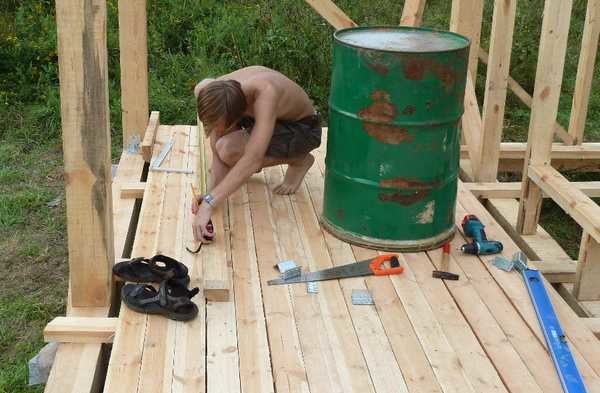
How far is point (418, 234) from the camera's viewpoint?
411 cm

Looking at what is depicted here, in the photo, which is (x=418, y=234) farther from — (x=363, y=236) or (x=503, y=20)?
(x=503, y=20)

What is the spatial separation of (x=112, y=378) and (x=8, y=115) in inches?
178

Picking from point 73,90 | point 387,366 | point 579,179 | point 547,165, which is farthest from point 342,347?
point 579,179

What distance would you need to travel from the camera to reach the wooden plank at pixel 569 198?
393 centimetres

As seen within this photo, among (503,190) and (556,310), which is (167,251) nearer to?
(556,310)

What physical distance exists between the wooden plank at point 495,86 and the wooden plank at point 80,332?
9.05 ft

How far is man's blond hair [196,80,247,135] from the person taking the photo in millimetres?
3861

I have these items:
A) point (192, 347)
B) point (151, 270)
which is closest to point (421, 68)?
point (151, 270)

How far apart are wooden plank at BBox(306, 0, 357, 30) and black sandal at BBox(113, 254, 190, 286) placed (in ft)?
7.58

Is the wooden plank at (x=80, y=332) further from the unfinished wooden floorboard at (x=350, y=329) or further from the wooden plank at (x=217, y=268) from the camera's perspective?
the unfinished wooden floorboard at (x=350, y=329)

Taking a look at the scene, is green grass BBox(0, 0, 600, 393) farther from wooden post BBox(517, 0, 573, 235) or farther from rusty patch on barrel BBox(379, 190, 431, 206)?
rusty patch on barrel BBox(379, 190, 431, 206)

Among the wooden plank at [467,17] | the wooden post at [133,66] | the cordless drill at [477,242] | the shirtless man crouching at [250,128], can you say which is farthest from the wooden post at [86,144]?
the wooden plank at [467,17]

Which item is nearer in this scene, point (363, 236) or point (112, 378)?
point (112, 378)

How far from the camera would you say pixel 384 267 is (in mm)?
3904
